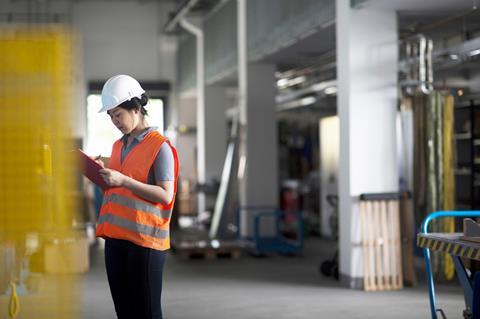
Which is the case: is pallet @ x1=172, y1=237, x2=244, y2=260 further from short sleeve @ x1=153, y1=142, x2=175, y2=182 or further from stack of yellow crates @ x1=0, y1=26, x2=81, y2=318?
stack of yellow crates @ x1=0, y1=26, x2=81, y2=318

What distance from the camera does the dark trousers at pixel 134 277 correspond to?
4086 mm

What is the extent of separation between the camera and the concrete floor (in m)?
8.14

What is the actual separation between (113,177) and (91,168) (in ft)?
0.71

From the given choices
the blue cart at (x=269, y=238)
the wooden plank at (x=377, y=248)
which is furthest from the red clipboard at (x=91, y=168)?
the blue cart at (x=269, y=238)

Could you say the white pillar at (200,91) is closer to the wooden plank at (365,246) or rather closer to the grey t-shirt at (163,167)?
the wooden plank at (365,246)

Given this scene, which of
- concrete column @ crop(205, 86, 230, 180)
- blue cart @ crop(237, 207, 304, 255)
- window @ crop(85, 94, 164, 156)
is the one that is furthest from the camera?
window @ crop(85, 94, 164, 156)

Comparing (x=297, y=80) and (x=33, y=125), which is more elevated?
(x=297, y=80)

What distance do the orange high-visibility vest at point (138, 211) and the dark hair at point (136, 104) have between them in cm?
14

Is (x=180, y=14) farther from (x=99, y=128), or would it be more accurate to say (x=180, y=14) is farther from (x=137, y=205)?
(x=137, y=205)

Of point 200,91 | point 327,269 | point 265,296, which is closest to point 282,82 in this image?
point 200,91

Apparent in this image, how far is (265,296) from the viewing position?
9.28 meters

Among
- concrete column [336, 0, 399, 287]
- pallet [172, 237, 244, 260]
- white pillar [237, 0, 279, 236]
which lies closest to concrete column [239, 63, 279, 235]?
white pillar [237, 0, 279, 236]

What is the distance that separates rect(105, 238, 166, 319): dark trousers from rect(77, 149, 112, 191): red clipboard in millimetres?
279

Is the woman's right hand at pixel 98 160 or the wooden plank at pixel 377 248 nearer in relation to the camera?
the woman's right hand at pixel 98 160
